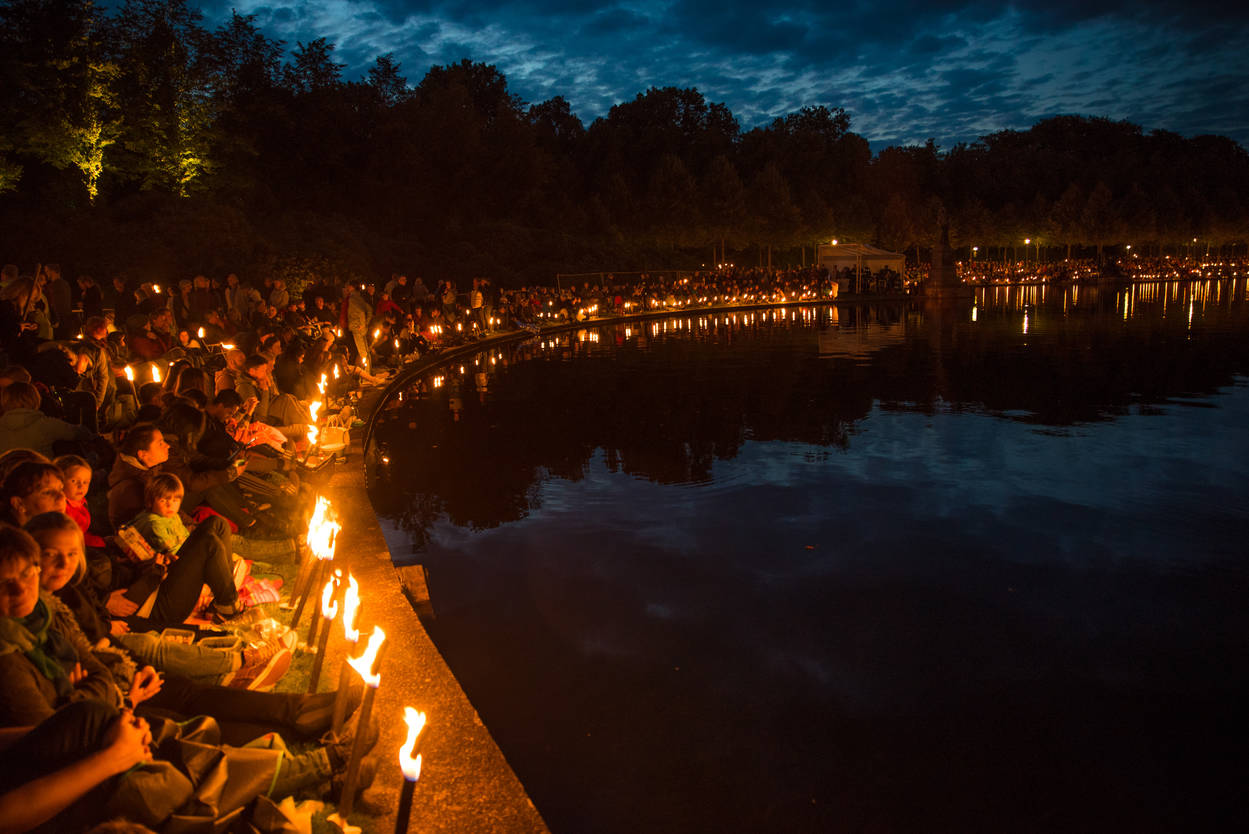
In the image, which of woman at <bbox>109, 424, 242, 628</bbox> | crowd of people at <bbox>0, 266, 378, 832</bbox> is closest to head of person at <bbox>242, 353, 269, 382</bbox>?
crowd of people at <bbox>0, 266, 378, 832</bbox>

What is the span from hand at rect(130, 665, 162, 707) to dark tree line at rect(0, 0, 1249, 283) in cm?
2849

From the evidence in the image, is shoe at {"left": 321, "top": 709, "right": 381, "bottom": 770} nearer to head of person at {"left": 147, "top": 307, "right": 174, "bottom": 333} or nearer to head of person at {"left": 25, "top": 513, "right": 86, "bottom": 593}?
head of person at {"left": 25, "top": 513, "right": 86, "bottom": 593}

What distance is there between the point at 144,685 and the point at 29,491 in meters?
1.41

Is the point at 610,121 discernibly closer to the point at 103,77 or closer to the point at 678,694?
the point at 103,77

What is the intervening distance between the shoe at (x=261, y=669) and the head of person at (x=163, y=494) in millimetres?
1216

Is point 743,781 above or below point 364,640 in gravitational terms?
below

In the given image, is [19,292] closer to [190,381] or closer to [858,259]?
[190,381]

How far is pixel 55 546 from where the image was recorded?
11.8 feet

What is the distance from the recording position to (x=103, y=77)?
126ft

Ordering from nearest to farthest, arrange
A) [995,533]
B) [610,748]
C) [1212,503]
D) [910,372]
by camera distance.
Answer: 1. [610,748]
2. [995,533]
3. [1212,503]
4. [910,372]

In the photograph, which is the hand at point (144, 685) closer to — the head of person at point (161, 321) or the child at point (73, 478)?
the child at point (73, 478)

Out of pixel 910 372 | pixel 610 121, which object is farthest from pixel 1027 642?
pixel 610 121

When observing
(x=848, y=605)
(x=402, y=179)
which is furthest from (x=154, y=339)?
(x=402, y=179)

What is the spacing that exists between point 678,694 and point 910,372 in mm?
17197
